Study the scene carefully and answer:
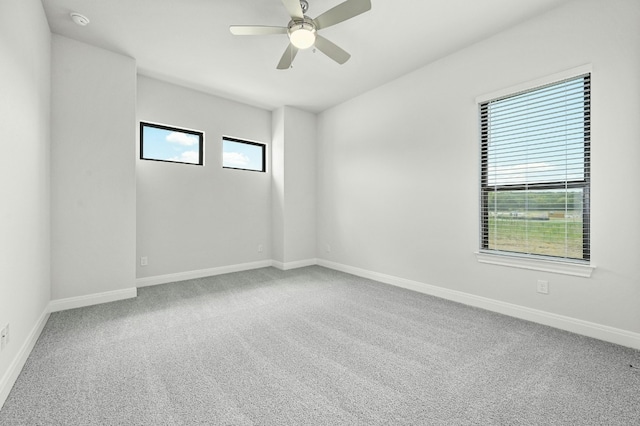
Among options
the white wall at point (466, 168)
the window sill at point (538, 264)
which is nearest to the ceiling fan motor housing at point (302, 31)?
the white wall at point (466, 168)

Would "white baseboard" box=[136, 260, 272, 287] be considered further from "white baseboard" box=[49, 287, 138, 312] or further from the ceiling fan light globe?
the ceiling fan light globe

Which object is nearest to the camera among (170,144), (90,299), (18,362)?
(18,362)

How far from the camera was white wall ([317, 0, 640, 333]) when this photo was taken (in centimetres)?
225

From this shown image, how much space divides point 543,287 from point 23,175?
179 inches

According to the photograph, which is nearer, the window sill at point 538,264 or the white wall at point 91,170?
the window sill at point 538,264

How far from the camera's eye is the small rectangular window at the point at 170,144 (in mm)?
4020

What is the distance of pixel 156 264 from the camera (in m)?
4.07

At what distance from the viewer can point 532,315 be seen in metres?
A: 2.71

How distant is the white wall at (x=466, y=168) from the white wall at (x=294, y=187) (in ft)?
0.71

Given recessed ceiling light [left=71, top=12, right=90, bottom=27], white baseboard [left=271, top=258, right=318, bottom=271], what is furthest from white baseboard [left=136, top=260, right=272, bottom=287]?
recessed ceiling light [left=71, top=12, right=90, bottom=27]

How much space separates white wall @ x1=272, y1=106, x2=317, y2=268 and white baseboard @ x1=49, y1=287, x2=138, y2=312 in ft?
7.73

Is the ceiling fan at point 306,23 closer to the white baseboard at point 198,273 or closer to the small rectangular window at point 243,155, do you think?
the small rectangular window at point 243,155

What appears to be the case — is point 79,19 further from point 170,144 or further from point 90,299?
point 90,299

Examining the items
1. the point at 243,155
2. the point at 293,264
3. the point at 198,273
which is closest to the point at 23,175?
the point at 198,273
